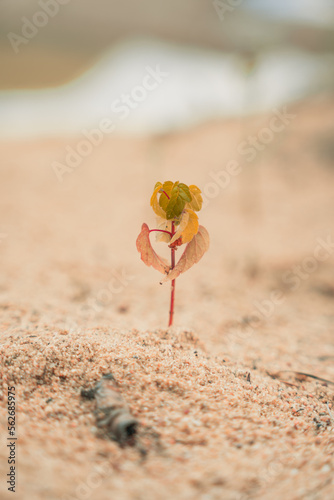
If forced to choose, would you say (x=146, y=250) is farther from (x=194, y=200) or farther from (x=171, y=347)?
(x=171, y=347)

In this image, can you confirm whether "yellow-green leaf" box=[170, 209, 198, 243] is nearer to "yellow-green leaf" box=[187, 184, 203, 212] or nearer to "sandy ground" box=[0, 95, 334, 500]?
"yellow-green leaf" box=[187, 184, 203, 212]

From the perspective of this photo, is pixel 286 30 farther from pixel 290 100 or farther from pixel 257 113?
pixel 290 100

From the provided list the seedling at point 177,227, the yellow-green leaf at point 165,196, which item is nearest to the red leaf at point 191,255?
the seedling at point 177,227

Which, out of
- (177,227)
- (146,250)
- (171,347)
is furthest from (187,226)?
(171,347)

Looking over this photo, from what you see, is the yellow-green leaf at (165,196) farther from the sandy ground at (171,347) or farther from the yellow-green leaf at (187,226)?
the sandy ground at (171,347)

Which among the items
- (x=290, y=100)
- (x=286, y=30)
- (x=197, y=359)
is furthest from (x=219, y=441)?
(x=290, y=100)

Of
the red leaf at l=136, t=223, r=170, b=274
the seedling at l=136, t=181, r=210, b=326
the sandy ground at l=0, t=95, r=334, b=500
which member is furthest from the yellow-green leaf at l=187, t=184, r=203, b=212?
the sandy ground at l=0, t=95, r=334, b=500
